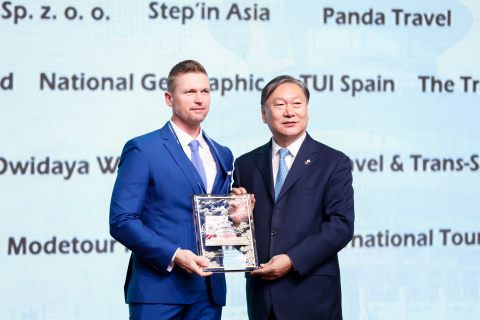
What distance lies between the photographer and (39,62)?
12.5 ft

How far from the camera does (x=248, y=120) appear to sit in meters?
3.95

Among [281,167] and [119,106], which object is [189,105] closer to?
[281,167]

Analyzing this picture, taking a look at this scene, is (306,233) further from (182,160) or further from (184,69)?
(184,69)

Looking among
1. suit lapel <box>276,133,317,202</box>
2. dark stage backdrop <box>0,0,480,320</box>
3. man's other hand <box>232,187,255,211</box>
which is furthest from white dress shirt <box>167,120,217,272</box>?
dark stage backdrop <box>0,0,480,320</box>

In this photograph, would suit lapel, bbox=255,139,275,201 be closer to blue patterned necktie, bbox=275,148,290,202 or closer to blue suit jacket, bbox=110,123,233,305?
blue patterned necktie, bbox=275,148,290,202

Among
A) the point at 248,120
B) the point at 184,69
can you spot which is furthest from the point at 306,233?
the point at 248,120

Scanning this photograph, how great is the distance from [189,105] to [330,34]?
2.07 m

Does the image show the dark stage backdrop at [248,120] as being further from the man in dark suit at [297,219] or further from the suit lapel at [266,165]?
the man in dark suit at [297,219]

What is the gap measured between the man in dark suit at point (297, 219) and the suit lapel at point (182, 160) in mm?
217

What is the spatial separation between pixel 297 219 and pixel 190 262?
1.70ft

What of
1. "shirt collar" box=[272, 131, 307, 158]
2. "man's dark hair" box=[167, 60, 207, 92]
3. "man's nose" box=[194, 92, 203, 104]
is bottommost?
"shirt collar" box=[272, 131, 307, 158]

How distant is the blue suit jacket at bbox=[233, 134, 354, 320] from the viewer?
2.23 metres

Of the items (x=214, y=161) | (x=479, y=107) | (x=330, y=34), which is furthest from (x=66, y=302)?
(x=479, y=107)

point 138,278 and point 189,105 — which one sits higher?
point 189,105
